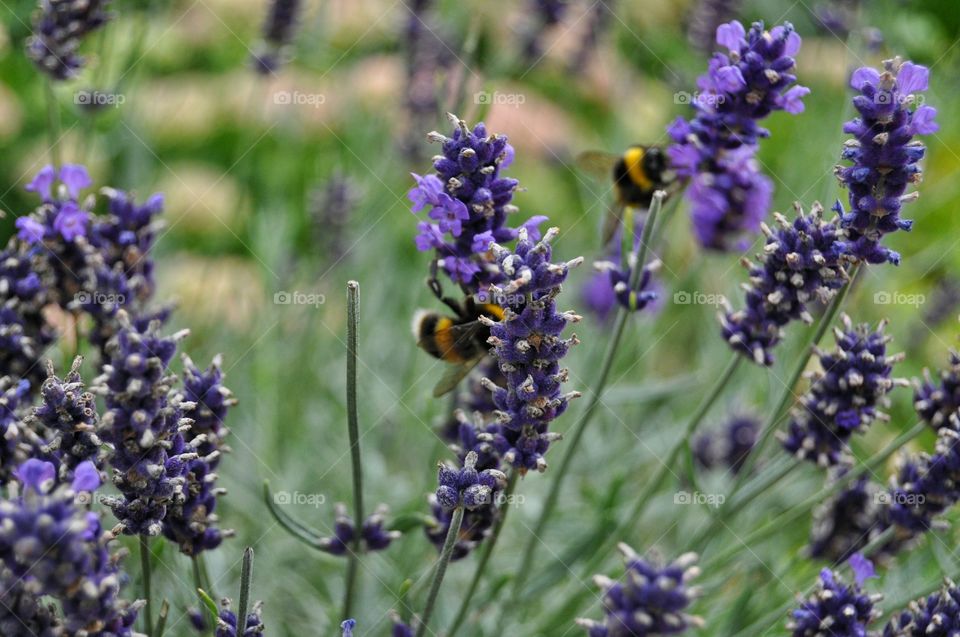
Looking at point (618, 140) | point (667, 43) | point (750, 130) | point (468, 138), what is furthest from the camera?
point (667, 43)

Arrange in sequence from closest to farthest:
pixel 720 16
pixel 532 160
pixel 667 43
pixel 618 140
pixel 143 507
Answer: pixel 143 507, pixel 720 16, pixel 618 140, pixel 667 43, pixel 532 160

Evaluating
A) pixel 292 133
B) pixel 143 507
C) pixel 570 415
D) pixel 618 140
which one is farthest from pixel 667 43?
pixel 143 507

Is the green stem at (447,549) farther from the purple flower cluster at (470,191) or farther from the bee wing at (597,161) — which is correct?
the bee wing at (597,161)

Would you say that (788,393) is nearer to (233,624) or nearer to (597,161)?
(597,161)

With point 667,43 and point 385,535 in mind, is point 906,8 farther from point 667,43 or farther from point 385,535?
point 385,535

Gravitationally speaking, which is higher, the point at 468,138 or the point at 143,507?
the point at 468,138

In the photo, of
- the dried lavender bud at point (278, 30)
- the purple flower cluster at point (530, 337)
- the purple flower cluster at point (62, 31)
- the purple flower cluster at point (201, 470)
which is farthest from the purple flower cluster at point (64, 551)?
the dried lavender bud at point (278, 30)

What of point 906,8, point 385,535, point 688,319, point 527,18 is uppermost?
point 906,8
